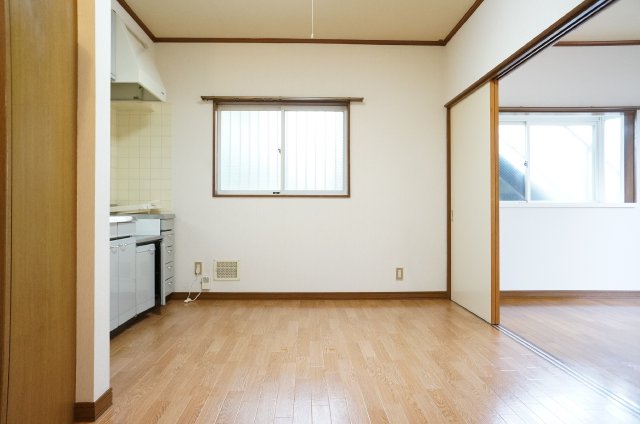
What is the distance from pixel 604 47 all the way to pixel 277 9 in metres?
3.54

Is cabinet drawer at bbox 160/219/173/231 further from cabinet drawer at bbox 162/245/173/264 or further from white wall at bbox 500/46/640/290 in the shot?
white wall at bbox 500/46/640/290

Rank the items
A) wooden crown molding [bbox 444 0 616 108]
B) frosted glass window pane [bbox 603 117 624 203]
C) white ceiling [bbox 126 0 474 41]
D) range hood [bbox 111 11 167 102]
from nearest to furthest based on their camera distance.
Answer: wooden crown molding [bbox 444 0 616 108], range hood [bbox 111 11 167 102], white ceiling [bbox 126 0 474 41], frosted glass window pane [bbox 603 117 624 203]

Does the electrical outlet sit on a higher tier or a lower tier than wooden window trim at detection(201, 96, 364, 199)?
lower

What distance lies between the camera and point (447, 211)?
423 cm

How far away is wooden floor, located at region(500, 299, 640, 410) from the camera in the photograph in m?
2.22

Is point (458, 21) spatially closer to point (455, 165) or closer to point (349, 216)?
point (455, 165)

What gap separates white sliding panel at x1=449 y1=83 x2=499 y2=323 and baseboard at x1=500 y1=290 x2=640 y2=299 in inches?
29.1

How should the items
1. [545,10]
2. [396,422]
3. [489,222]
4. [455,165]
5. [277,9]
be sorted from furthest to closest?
1. [455,165]
2. [277,9]
3. [489,222]
4. [545,10]
5. [396,422]

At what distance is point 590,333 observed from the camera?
299 cm

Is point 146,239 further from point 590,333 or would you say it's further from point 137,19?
point 590,333

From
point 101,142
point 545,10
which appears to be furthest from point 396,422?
point 545,10

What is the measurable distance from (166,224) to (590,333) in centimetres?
378

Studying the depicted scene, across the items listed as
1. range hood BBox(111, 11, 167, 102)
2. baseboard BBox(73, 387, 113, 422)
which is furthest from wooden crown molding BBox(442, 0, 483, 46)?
baseboard BBox(73, 387, 113, 422)

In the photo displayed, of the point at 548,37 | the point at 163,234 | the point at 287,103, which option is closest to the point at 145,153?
the point at 163,234
